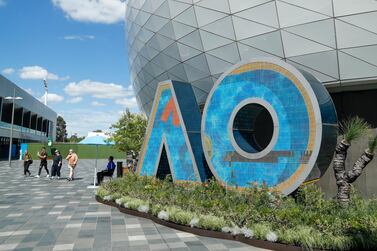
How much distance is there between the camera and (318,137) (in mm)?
9562

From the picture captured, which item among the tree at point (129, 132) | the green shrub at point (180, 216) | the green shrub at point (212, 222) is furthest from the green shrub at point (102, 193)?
the tree at point (129, 132)

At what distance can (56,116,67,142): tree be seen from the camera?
142 meters

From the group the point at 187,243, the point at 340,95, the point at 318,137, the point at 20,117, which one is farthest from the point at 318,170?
the point at 20,117

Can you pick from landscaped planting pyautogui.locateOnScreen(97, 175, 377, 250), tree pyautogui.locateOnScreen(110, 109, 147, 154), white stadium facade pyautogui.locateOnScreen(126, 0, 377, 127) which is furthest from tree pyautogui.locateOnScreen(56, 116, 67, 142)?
landscaped planting pyautogui.locateOnScreen(97, 175, 377, 250)

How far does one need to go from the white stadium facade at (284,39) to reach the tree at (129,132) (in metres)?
8.83

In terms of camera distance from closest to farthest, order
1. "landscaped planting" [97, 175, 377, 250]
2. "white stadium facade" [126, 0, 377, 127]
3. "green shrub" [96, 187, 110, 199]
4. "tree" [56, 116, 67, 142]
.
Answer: "landscaped planting" [97, 175, 377, 250] → "green shrub" [96, 187, 110, 199] → "white stadium facade" [126, 0, 377, 127] → "tree" [56, 116, 67, 142]

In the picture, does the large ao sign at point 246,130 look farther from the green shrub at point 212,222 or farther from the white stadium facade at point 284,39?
the white stadium facade at point 284,39

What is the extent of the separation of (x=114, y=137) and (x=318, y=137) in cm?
2047

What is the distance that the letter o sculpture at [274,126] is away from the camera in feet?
32.1

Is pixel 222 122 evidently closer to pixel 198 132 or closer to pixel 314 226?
pixel 198 132

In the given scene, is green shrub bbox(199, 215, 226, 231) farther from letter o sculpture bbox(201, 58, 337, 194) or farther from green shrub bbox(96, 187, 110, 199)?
green shrub bbox(96, 187, 110, 199)

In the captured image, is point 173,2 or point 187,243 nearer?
point 187,243

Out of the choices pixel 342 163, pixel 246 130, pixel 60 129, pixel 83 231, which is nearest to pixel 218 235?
pixel 83 231

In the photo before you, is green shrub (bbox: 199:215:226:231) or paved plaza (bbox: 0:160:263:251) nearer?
paved plaza (bbox: 0:160:263:251)
